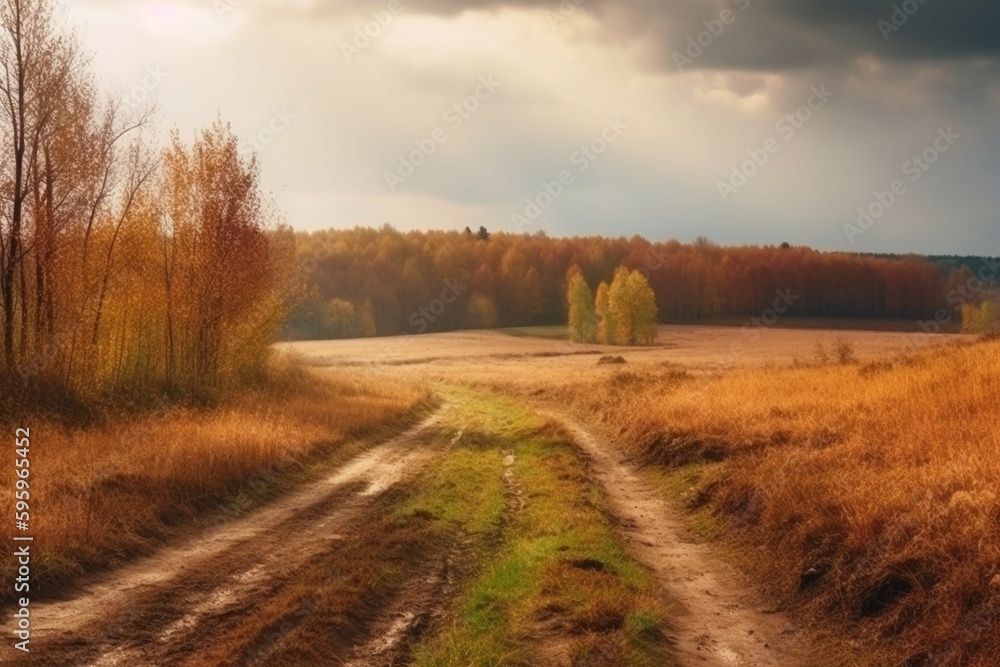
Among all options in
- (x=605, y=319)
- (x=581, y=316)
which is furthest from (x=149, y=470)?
(x=581, y=316)

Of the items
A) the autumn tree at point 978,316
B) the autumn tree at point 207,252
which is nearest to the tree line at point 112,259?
the autumn tree at point 207,252

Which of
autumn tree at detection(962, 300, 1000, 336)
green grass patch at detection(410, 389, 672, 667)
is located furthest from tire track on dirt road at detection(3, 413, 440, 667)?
autumn tree at detection(962, 300, 1000, 336)

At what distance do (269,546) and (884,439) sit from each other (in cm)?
1066

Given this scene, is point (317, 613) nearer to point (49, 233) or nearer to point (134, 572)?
point (134, 572)

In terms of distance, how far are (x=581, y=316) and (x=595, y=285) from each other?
2841 centimetres

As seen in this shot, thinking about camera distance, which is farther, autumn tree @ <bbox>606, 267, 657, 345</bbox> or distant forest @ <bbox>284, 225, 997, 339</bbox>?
distant forest @ <bbox>284, 225, 997, 339</bbox>

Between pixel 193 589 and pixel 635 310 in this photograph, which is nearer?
pixel 193 589

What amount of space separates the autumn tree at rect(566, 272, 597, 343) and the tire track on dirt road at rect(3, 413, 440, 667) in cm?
9647

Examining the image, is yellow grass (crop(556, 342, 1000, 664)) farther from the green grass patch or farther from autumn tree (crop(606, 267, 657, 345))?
autumn tree (crop(606, 267, 657, 345))

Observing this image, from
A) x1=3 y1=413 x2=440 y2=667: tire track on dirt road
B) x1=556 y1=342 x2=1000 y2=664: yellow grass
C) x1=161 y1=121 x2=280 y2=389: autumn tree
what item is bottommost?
x1=3 y1=413 x2=440 y2=667: tire track on dirt road

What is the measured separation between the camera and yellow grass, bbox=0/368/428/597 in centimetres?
1127

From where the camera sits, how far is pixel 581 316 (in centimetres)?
11181

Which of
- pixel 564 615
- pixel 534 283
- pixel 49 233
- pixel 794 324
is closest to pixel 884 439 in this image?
pixel 564 615

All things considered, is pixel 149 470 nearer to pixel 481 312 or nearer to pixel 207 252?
pixel 207 252
